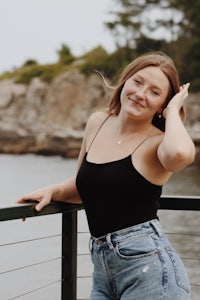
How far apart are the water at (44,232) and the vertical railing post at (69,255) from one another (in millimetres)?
71

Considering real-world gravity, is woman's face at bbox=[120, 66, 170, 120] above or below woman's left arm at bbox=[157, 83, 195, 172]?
above

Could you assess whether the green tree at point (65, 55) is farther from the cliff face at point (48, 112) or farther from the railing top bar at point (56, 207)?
the railing top bar at point (56, 207)

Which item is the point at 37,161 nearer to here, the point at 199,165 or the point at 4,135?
the point at 4,135

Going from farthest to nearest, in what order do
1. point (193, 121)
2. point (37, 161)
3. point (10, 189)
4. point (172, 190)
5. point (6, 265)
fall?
1. point (37, 161)
2. point (193, 121)
3. point (10, 189)
4. point (172, 190)
5. point (6, 265)

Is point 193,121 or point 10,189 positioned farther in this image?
point 193,121

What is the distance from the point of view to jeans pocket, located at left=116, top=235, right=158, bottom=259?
1869mm

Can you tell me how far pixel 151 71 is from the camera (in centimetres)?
199

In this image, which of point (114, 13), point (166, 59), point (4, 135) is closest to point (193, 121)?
point (114, 13)

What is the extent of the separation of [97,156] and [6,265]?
9653mm

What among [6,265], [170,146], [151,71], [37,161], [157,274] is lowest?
[37,161]

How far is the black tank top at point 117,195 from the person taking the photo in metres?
1.88

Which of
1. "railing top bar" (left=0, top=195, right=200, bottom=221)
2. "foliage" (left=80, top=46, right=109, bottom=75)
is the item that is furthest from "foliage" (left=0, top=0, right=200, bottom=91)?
"railing top bar" (left=0, top=195, right=200, bottom=221)

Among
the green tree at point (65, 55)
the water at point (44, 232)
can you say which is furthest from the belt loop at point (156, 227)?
the green tree at point (65, 55)

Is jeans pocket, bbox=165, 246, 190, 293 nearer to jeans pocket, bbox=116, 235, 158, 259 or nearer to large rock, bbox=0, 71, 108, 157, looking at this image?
jeans pocket, bbox=116, 235, 158, 259
